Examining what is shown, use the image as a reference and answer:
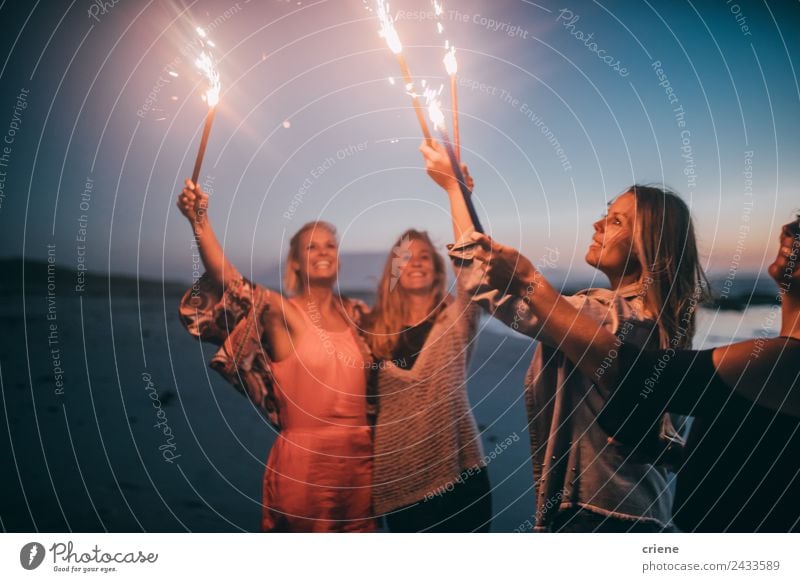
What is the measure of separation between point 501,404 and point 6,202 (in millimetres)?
1299

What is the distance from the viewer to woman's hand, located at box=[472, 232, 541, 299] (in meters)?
1.55

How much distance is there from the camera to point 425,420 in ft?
5.15

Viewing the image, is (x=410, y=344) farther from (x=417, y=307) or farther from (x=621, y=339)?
(x=621, y=339)

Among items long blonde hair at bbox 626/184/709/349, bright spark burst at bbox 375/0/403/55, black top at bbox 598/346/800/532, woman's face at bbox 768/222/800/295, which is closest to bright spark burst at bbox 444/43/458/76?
bright spark burst at bbox 375/0/403/55

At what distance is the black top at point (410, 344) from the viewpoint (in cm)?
156

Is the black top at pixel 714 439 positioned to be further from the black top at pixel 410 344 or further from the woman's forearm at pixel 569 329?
the black top at pixel 410 344

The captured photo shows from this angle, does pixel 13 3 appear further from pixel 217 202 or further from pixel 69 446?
pixel 69 446

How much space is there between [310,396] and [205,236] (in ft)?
1.49

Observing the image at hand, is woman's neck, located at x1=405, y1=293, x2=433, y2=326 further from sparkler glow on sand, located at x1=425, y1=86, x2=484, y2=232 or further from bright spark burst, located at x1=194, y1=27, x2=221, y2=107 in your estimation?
bright spark burst, located at x1=194, y1=27, x2=221, y2=107

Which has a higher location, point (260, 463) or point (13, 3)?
point (13, 3)

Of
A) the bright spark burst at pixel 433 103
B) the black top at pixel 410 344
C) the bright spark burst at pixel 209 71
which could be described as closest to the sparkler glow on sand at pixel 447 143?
the bright spark burst at pixel 433 103

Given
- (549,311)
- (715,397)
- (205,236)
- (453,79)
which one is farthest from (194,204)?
(715,397)

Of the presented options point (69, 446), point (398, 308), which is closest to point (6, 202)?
point (69, 446)
